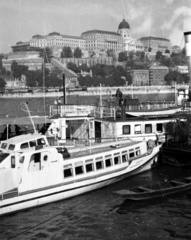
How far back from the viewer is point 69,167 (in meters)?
20.0

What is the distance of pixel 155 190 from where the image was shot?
64.2 feet

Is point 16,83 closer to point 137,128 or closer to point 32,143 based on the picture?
point 137,128

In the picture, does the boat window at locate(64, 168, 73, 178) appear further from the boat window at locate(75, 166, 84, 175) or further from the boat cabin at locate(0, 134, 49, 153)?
the boat cabin at locate(0, 134, 49, 153)

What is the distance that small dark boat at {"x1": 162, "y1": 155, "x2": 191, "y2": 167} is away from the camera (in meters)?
25.4

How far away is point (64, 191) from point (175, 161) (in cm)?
913

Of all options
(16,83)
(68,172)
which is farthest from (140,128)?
(16,83)

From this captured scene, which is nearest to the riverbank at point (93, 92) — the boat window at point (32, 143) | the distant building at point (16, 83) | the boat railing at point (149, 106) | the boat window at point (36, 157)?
the distant building at point (16, 83)

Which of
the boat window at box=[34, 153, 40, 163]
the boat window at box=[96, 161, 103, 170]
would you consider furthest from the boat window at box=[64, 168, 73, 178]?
the boat window at box=[96, 161, 103, 170]

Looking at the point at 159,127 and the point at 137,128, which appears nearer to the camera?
the point at 137,128

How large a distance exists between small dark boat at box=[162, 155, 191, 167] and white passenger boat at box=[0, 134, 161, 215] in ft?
11.4

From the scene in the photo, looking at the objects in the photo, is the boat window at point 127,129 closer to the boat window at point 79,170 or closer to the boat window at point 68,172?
the boat window at point 79,170

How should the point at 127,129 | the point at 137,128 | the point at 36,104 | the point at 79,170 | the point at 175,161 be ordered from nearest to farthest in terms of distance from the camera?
the point at 79,170, the point at 175,161, the point at 127,129, the point at 137,128, the point at 36,104

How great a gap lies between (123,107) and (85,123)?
121 inches

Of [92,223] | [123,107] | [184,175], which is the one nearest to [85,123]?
[123,107]
